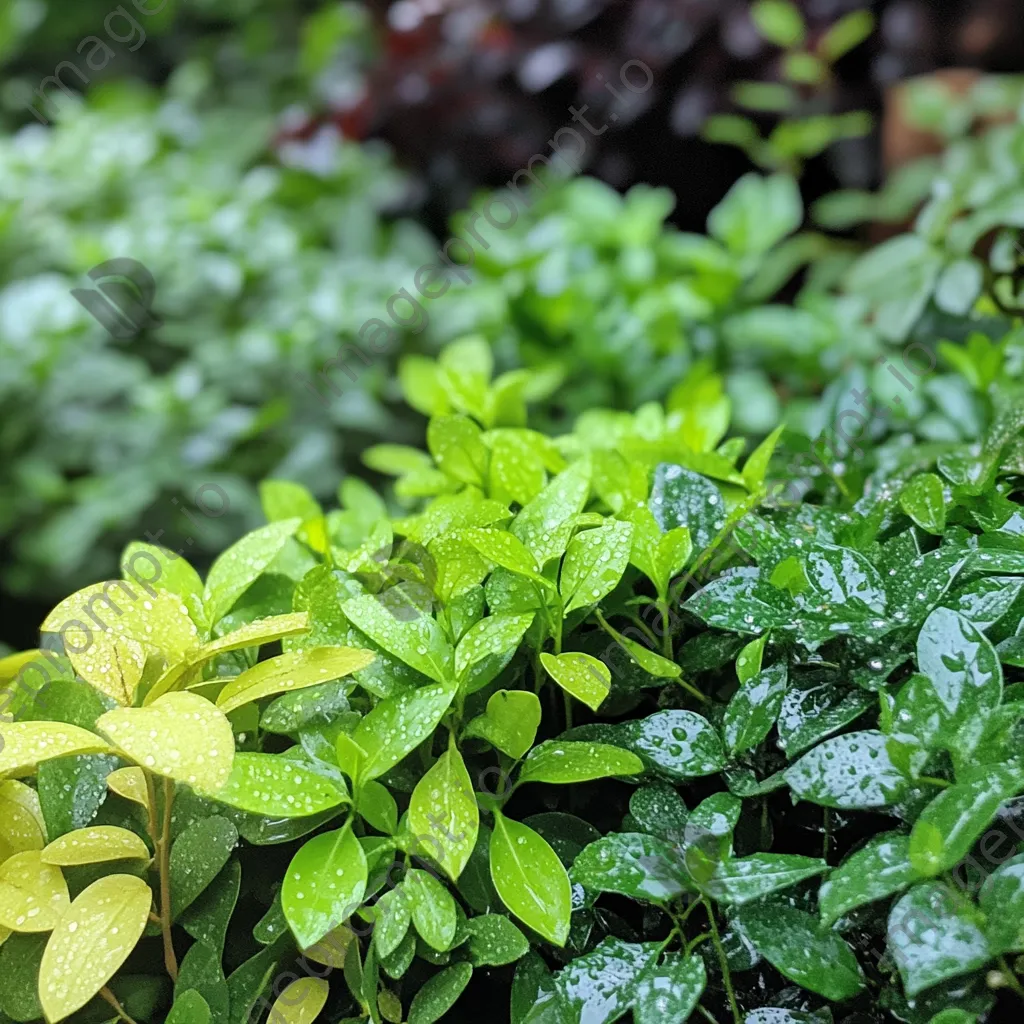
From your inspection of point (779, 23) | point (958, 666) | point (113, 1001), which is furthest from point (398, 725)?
point (779, 23)

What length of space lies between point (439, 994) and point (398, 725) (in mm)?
185

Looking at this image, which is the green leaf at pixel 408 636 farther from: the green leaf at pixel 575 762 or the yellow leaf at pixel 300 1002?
the yellow leaf at pixel 300 1002

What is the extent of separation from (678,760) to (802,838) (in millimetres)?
144

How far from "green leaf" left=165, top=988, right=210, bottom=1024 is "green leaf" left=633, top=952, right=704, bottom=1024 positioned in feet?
0.95

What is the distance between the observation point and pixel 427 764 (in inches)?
29.3

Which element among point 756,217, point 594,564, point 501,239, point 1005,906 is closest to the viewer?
point 1005,906

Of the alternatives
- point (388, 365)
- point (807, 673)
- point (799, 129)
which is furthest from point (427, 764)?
point (799, 129)

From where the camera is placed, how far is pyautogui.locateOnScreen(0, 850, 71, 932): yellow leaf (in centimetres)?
66

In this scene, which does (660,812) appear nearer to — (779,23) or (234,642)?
(234,642)

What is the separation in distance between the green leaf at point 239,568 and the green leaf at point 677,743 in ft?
1.15

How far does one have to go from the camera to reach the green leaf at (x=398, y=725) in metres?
0.67

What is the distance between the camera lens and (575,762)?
699 millimetres

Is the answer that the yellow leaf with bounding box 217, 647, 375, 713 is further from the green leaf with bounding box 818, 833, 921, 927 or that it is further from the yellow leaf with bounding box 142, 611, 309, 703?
the green leaf with bounding box 818, 833, 921, 927

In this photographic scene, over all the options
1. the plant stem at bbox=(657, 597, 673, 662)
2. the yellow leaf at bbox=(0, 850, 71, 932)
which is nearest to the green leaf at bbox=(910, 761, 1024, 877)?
the plant stem at bbox=(657, 597, 673, 662)
